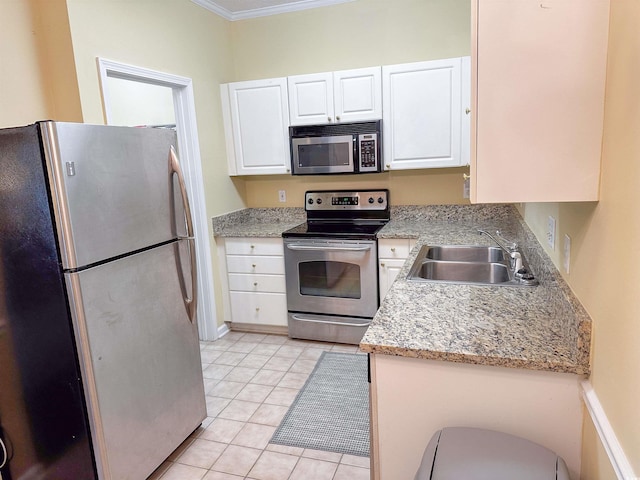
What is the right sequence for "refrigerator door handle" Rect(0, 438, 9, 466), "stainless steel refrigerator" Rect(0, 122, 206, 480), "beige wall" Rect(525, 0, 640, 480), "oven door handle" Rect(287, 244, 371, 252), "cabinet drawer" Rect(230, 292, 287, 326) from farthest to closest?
"cabinet drawer" Rect(230, 292, 287, 326)
"oven door handle" Rect(287, 244, 371, 252)
"refrigerator door handle" Rect(0, 438, 9, 466)
"stainless steel refrigerator" Rect(0, 122, 206, 480)
"beige wall" Rect(525, 0, 640, 480)

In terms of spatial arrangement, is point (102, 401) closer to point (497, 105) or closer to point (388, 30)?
point (497, 105)

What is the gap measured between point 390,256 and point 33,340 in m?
2.18

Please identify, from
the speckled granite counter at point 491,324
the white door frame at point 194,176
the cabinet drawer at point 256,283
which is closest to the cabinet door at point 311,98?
the white door frame at point 194,176

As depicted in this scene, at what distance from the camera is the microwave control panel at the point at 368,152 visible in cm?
317

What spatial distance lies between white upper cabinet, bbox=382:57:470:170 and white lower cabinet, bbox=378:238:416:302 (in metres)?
0.61

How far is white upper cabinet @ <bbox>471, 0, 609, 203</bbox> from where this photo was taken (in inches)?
41.1

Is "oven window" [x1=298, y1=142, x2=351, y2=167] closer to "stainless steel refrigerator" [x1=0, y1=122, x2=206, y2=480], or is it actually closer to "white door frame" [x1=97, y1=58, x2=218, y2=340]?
"white door frame" [x1=97, y1=58, x2=218, y2=340]

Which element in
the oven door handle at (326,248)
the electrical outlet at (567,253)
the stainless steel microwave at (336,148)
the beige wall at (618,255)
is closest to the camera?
the beige wall at (618,255)

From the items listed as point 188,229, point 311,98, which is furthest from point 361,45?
point 188,229

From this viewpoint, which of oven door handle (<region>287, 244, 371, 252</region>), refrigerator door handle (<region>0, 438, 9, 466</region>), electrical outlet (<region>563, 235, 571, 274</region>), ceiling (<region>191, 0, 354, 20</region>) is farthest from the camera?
ceiling (<region>191, 0, 354, 20</region>)

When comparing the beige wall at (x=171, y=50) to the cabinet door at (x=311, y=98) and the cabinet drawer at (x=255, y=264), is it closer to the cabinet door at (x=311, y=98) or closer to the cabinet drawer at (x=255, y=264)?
the cabinet drawer at (x=255, y=264)

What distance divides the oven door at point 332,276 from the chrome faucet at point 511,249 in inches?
33.2

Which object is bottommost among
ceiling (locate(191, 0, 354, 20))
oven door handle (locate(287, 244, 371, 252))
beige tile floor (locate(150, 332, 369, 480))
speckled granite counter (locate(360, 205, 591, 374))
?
beige tile floor (locate(150, 332, 369, 480))

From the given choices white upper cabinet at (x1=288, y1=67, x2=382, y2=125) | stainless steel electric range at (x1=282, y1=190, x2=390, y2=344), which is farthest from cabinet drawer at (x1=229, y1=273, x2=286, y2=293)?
white upper cabinet at (x1=288, y1=67, x2=382, y2=125)
